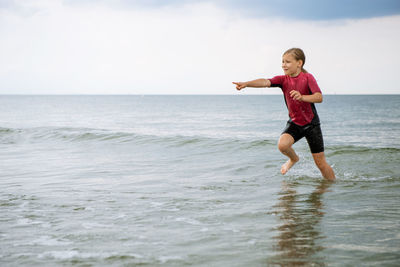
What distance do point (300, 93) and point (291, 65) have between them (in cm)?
49

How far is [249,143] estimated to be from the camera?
14.3 m

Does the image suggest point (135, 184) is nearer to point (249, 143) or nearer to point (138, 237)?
point (138, 237)

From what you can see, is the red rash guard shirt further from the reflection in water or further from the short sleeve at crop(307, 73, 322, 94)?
the reflection in water

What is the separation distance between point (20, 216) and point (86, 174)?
3.43m

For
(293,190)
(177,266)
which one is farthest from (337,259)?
(293,190)

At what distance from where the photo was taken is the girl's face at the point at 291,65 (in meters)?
6.51

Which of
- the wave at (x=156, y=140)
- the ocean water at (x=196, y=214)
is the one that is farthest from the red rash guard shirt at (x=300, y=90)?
the wave at (x=156, y=140)

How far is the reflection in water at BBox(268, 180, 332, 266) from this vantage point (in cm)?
348

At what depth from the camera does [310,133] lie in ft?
22.6

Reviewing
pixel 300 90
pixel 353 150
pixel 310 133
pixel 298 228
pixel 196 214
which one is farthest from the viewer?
pixel 353 150

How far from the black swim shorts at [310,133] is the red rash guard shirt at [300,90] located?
3.5 inches

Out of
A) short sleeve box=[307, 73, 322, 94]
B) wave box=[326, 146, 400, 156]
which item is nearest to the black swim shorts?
short sleeve box=[307, 73, 322, 94]

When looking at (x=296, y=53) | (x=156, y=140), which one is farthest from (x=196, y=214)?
(x=156, y=140)

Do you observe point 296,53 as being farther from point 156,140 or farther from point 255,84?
point 156,140
